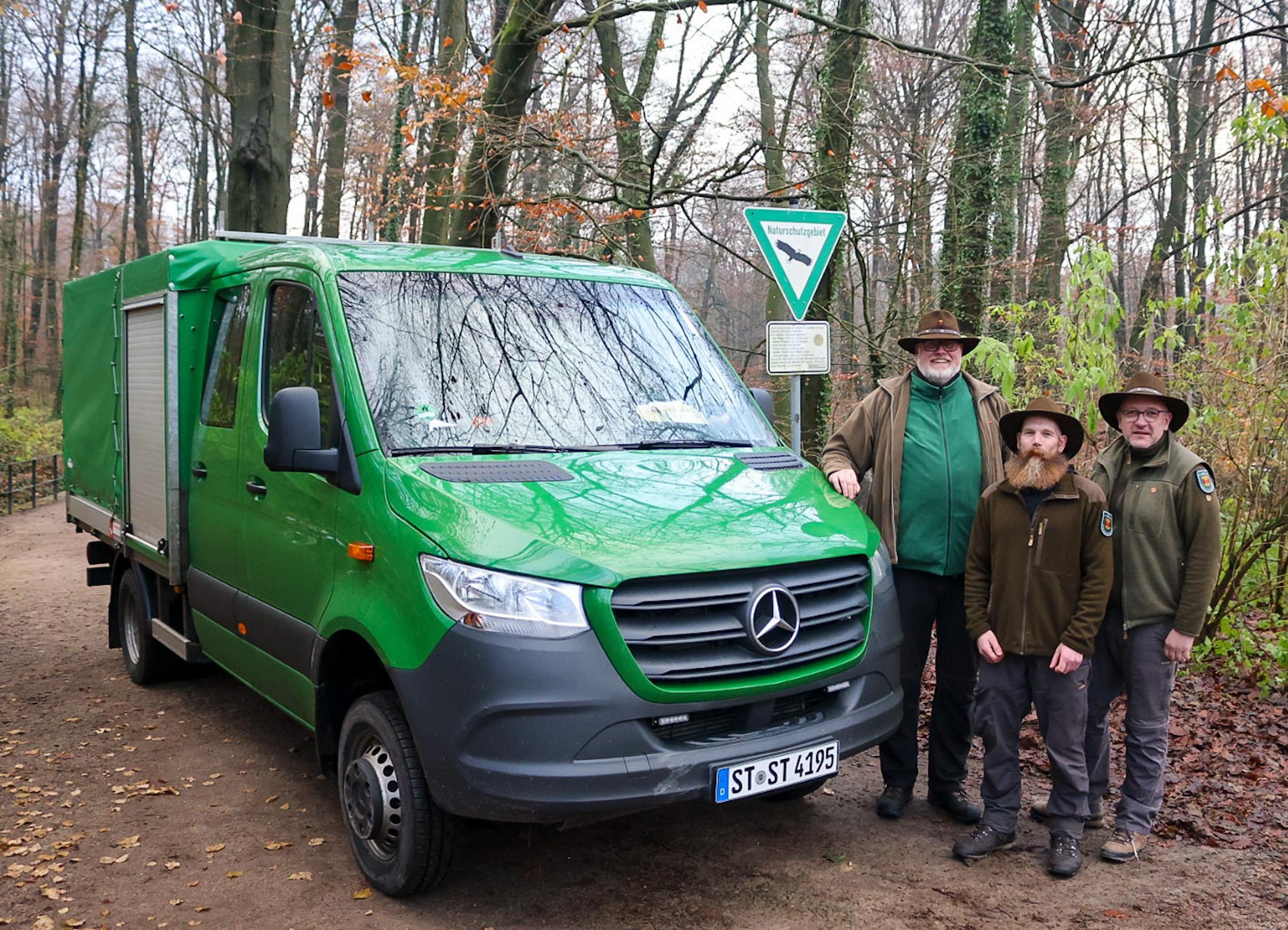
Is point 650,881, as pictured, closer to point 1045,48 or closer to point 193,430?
point 193,430

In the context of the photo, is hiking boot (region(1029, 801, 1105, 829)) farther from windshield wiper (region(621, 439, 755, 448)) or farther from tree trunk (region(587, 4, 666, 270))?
tree trunk (region(587, 4, 666, 270))

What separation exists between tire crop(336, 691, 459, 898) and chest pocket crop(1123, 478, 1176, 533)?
292cm

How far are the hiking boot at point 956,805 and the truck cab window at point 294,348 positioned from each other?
3141 mm

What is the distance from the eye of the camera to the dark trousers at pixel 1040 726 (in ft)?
14.5

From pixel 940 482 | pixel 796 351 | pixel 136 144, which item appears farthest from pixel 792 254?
pixel 136 144

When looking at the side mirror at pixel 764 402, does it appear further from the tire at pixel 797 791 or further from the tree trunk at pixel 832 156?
the tree trunk at pixel 832 156

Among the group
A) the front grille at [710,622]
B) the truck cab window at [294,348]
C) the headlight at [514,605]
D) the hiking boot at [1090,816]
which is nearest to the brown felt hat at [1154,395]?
the front grille at [710,622]

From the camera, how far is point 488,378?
14.8ft

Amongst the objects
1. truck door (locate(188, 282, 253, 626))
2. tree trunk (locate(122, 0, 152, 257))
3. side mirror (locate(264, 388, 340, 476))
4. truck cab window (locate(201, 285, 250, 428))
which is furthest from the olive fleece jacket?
tree trunk (locate(122, 0, 152, 257))

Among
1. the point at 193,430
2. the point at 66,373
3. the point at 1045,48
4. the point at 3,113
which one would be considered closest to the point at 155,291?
the point at 193,430

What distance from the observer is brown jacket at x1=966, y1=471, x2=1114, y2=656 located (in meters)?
4.36

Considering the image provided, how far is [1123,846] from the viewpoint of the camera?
14.6ft

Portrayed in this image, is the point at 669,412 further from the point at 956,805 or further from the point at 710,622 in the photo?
the point at 956,805

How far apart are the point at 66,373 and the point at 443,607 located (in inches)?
240
